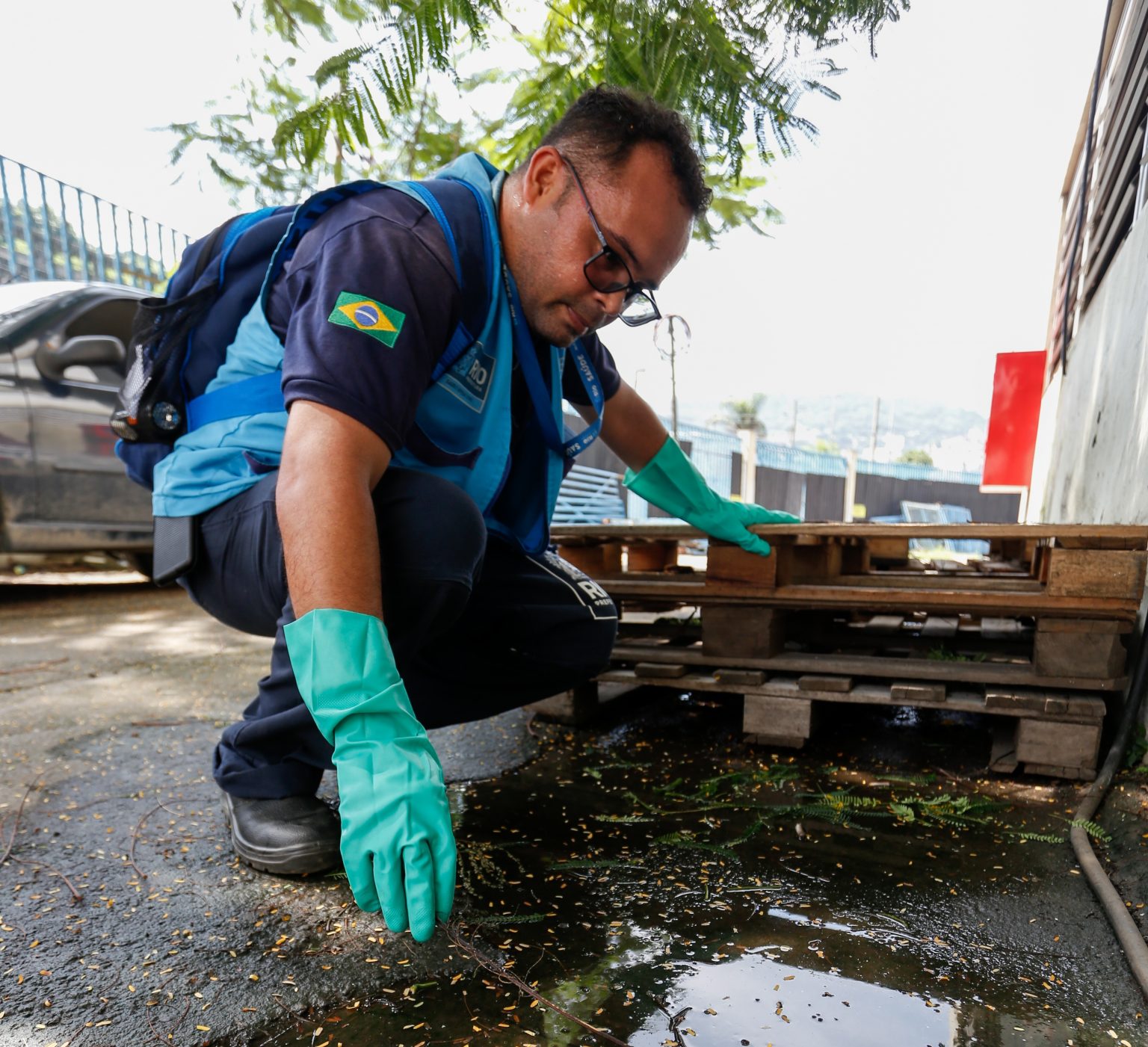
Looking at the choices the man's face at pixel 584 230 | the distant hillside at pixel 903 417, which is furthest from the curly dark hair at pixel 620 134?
the distant hillside at pixel 903 417

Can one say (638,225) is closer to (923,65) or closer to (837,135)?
(837,135)

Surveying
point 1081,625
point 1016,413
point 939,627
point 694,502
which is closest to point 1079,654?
point 1081,625

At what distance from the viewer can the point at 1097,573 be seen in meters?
2.14

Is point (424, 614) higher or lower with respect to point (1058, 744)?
higher

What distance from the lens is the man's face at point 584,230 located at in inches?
67.1

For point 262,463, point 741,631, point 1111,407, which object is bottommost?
point 741,631

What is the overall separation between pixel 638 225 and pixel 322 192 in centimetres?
65

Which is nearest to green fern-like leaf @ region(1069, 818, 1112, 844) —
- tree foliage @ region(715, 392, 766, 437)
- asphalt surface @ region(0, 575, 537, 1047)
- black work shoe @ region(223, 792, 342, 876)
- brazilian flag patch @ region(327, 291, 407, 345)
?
asphalt surface @ region(0, 575, 537, 1047)

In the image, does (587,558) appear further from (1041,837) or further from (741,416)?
(741,416)

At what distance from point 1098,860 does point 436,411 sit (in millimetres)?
1692

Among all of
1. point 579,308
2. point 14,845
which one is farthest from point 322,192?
point 14,845

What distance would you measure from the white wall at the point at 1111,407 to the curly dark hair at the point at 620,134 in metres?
1.76

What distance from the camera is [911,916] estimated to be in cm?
149

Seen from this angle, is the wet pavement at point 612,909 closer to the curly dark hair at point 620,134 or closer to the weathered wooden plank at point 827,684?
the weathered wooden plank at point 827,684
